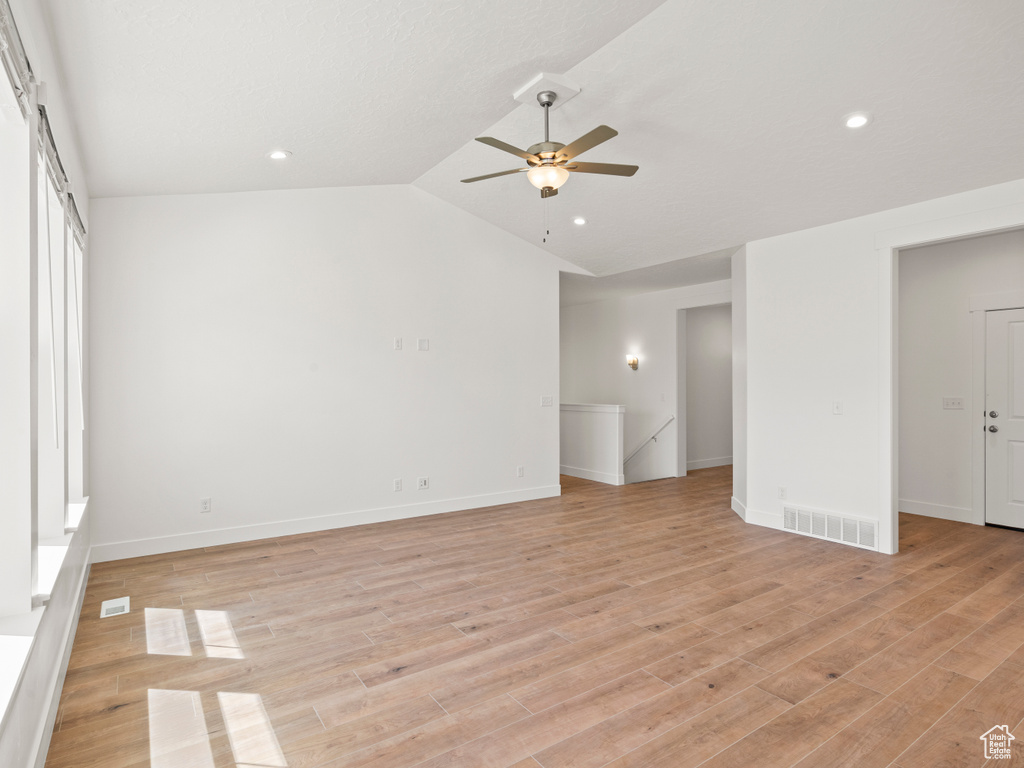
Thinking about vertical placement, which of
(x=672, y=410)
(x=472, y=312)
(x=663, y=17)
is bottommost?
(x=672, y=410)

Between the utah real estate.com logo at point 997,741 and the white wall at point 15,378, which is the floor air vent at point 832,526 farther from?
the white wall at point 15,378

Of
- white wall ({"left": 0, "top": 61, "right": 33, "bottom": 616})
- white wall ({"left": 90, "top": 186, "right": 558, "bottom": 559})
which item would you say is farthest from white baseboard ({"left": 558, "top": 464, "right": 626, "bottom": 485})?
white wall ({"left": 0, "top": 61, "right": 33, "bottom": 616})

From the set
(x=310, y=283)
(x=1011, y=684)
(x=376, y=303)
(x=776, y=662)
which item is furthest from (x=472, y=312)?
(x=1011, y=684)

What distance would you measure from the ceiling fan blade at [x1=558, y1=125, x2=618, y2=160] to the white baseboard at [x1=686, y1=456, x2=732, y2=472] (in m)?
6.70

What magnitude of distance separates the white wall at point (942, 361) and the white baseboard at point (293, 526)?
3960 millimetres

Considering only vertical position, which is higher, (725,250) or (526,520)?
(725,250)

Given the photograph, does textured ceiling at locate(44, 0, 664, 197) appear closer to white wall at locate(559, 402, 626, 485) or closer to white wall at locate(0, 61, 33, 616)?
white wall at locate(0, 61, 33, 616)

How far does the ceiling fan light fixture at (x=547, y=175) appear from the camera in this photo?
129 inches

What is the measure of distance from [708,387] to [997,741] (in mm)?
7426

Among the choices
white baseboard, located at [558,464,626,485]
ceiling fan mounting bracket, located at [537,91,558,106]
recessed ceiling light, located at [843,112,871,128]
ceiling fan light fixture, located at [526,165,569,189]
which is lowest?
white baseboard, located at [558,464,626,485]

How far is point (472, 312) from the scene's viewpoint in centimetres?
624

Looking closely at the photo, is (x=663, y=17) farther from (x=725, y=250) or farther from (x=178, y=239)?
(x=178, y=239)

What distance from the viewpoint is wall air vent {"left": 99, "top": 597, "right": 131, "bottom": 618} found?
3381 millimetres

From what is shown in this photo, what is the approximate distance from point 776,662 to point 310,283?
4.64 meters
